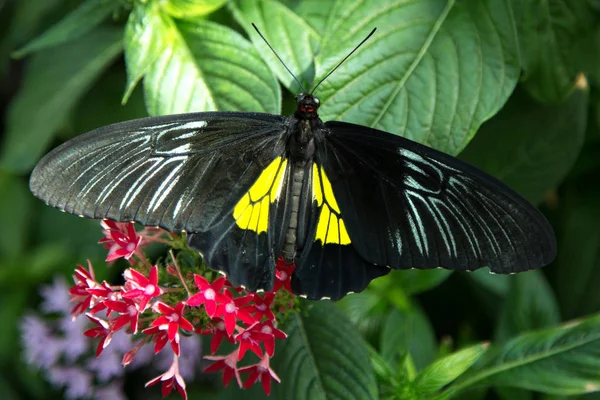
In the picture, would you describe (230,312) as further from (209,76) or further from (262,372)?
(209,76)

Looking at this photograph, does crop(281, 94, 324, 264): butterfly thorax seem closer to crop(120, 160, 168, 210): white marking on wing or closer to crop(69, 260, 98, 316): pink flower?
crop(120, 160, 168, 210): white marking on wing

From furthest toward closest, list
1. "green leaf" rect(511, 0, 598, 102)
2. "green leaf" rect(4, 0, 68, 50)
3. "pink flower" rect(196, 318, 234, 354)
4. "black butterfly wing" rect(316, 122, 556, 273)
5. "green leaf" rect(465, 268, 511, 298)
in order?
"green leaf" rect(4, 0, 68, 50)
"green leaf" rect(465, 268, 511, 298)
"green leaf" rect(511, 0, 598, 102)
"pink flower" rect(196, 318, 234, 354)
"black butterfly wing" rect(316, 122, 556, 273)

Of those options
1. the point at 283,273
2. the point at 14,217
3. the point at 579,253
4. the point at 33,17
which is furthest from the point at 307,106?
the point at 14,217

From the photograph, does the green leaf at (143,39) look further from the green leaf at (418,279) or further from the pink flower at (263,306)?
the green leaf at (418,279)

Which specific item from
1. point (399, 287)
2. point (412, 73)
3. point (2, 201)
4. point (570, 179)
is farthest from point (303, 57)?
point (2, 201)

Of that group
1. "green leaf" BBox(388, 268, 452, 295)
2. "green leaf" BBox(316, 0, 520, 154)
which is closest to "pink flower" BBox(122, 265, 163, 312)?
"green leaf" BBox(316, 0, 520, 154)

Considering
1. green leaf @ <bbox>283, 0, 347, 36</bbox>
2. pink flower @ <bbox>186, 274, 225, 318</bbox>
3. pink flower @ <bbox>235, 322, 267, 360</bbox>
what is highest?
green leaf @ <bbox>283, 0, 347, 36</bbox>

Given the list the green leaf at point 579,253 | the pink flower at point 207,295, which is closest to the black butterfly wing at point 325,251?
the pink flower at point 207,295
